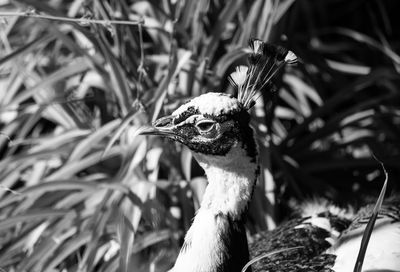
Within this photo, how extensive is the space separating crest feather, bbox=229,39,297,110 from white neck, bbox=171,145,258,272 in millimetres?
148

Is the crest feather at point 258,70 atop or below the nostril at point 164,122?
atop

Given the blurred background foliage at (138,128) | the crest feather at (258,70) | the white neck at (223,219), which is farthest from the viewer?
the blurred background foliage at (138,128)

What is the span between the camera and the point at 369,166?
2.41 m

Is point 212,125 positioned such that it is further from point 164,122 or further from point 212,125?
point 164,122

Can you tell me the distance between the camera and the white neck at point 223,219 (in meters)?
1.47

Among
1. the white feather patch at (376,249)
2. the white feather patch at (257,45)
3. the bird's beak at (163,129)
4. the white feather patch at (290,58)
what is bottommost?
the white feather patch at (376,249)

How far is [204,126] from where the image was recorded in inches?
58.8

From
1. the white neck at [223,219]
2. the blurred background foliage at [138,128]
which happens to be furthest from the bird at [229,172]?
the blurred background foliage at [138,128]

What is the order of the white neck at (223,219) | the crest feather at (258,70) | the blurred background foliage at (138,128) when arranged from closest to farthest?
the white neck at (223,219) → the crest feather at (258,70) → the blurred background foliage at (138,128)

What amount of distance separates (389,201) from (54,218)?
0.97 m

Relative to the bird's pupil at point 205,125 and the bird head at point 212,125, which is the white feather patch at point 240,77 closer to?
the bird head at point 212,125

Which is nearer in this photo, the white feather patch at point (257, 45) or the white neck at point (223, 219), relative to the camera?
the white neck at point (223, 219)

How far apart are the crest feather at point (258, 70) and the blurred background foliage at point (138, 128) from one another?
0.35m

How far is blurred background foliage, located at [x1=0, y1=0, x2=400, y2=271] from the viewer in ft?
6.53
